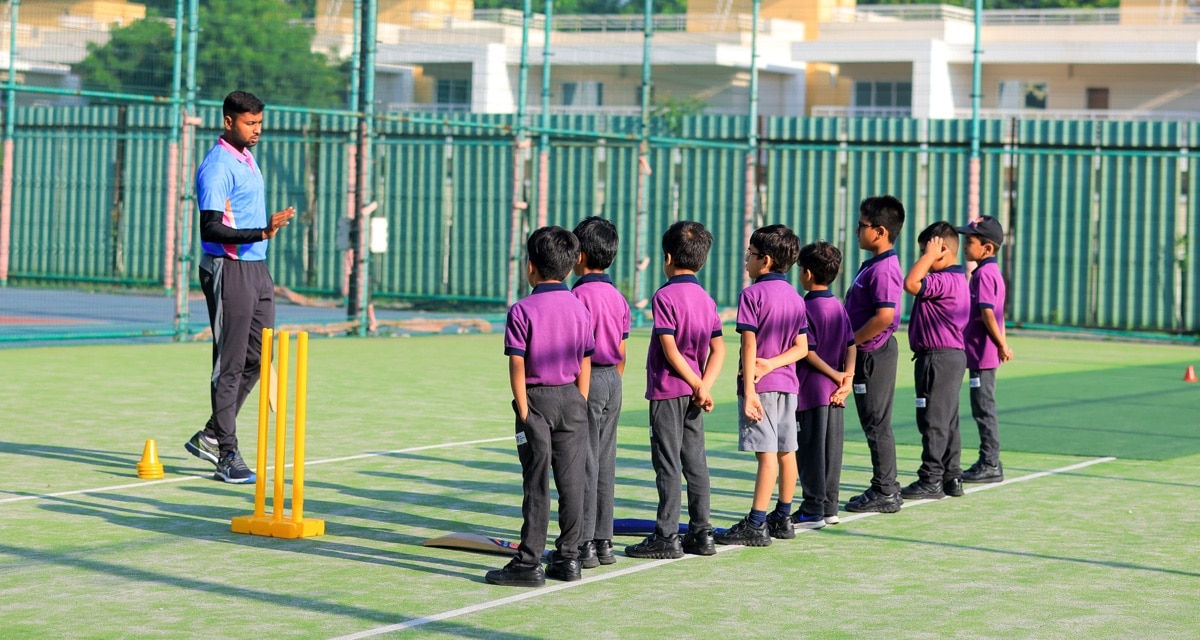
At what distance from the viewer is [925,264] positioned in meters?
9.02

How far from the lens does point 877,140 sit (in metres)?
23.6

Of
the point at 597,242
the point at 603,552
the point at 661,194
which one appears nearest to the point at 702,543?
the point at 603,552

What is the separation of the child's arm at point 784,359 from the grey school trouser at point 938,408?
168 centimetres

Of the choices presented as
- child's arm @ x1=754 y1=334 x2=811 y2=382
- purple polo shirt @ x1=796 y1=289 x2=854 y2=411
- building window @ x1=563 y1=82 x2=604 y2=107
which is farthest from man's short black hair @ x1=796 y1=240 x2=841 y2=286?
building window @ x1=563 y1=82 x2=604 y2=107

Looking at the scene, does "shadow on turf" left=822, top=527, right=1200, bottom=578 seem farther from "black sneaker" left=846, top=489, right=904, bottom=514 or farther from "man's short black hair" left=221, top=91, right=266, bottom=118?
"man's short black hair" left=221, top=91, right=266, bottom=118

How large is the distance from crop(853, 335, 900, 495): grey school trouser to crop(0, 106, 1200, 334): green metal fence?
43.3 feet

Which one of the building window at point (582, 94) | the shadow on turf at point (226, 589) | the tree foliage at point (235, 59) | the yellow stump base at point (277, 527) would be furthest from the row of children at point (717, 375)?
the building window at point (582, 94)

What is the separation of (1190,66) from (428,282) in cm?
2910

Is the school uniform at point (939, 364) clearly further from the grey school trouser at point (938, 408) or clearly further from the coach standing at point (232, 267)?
the coach standing at point (232, 267)

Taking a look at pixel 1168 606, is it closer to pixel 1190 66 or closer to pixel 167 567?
pixel 167 567

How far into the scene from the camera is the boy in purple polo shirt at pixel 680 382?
23.5 ft

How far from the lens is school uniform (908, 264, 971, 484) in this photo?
909 cm

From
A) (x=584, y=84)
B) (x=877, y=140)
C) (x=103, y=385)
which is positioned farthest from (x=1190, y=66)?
(x=103, y=385)

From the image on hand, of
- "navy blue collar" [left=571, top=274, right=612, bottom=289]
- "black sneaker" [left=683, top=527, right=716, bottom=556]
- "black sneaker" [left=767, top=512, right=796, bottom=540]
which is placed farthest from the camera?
"black sneaker" [left=767, top=512, right=796, bottom=540]
